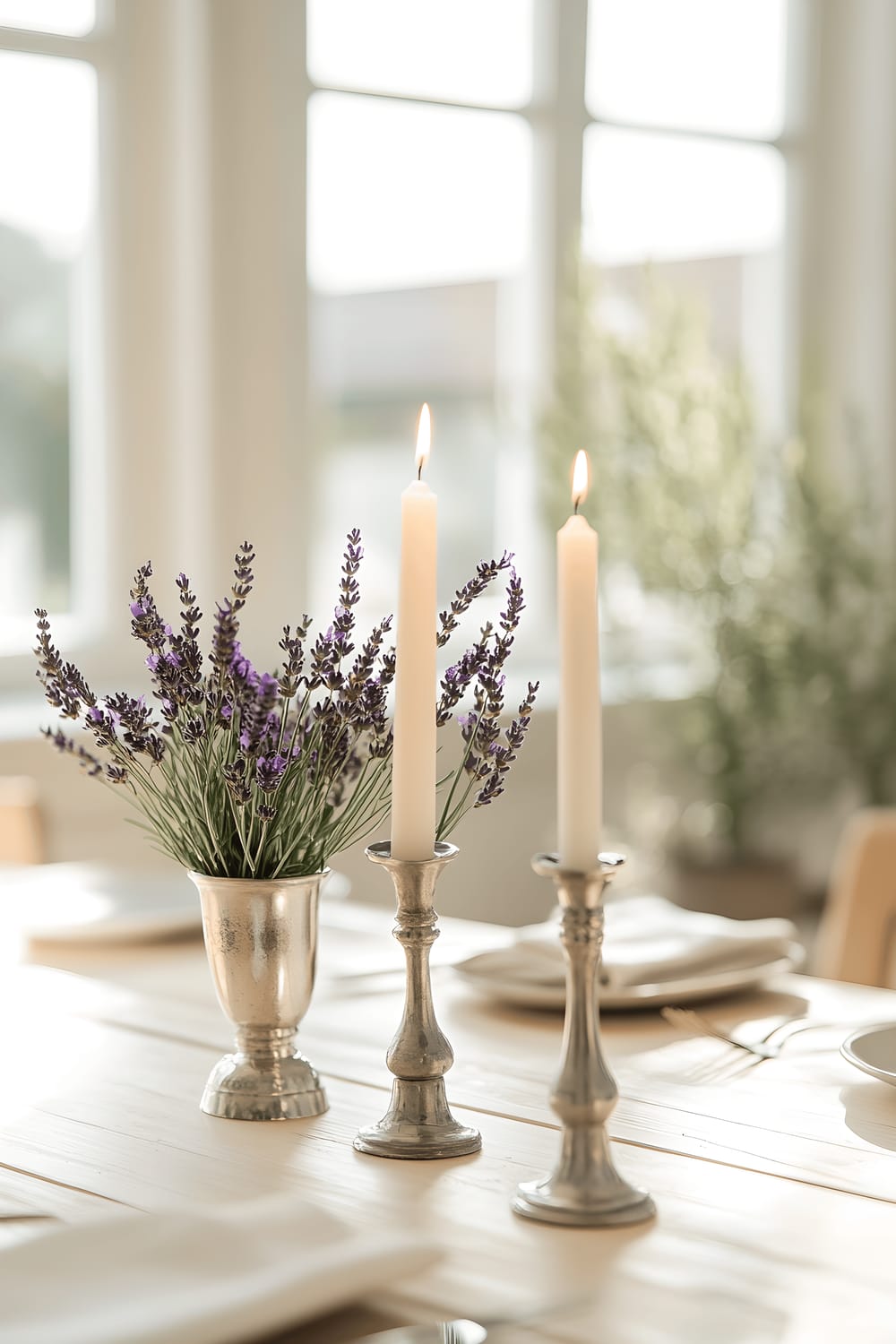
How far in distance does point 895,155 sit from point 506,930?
9.60ft

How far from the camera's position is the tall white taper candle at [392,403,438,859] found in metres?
0.86

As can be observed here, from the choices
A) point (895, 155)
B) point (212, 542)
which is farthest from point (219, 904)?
point (895, 155)

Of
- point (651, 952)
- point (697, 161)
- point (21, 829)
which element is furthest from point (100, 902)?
point (697, 161)

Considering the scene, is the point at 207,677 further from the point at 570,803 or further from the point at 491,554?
the point at 491,554

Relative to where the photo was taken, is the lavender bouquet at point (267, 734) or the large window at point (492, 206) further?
the large window at point (492, 206)

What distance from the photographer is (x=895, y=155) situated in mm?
3928

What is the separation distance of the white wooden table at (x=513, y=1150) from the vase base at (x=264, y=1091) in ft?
0.05

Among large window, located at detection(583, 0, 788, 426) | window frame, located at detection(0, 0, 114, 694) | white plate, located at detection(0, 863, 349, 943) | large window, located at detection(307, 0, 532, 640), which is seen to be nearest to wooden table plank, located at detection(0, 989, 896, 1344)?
white plate, located at detection(0, 863, 349, 943)

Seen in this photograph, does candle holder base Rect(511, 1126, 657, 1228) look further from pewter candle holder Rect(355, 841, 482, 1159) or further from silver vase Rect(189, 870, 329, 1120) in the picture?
silver vase Rect(189, 870, 329, 1120)

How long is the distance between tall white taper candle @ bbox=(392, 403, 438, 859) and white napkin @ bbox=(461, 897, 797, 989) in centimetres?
42

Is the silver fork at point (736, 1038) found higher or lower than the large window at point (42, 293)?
lower

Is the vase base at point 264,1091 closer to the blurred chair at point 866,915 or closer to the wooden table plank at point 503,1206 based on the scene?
the wooden table plank at point 503,1206

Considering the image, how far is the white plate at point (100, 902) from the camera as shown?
58.7 inches

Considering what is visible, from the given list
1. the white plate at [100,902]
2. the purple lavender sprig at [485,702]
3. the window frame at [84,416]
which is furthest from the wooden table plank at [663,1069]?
the window frame at [84,416]
